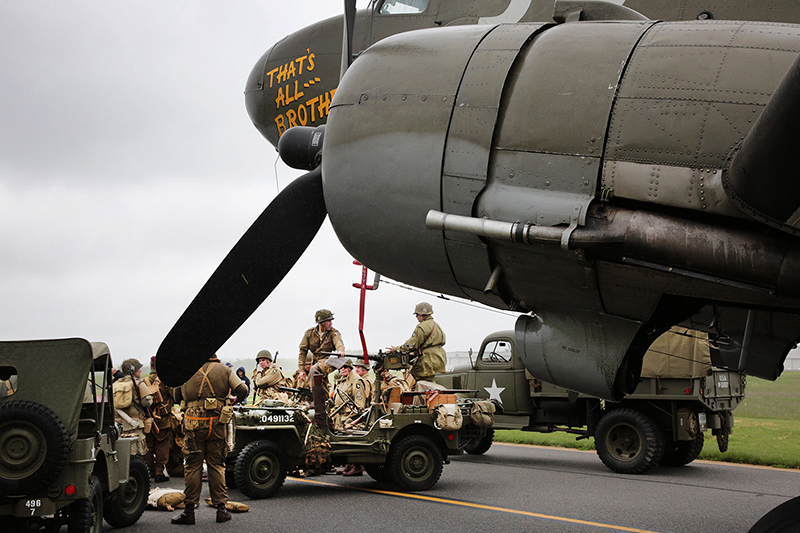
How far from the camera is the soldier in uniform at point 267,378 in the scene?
12.2 m

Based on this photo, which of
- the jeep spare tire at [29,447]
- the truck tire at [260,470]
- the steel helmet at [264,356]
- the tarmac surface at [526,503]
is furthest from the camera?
the steel helmet at [264,356]

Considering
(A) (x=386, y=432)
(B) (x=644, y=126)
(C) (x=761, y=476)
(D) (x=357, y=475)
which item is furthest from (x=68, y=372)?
(C) (x=761, y=476)

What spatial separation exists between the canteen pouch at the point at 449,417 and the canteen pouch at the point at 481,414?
0.86 m

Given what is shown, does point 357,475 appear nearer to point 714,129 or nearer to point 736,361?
point 736,361

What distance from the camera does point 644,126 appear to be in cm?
302

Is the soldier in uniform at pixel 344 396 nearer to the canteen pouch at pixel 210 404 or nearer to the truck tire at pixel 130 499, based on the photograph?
the canteen pouch at pixel 210 404

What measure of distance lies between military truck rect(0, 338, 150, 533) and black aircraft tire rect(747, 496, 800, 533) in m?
5.00

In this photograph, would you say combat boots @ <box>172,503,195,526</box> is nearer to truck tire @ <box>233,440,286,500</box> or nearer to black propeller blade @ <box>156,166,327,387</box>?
truck tire @ <box>233,440,286,500</box>

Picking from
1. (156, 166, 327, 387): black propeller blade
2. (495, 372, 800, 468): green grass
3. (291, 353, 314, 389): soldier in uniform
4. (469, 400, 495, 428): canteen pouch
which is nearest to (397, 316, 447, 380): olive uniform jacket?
(469, 400, 495, 428): canteen pouch

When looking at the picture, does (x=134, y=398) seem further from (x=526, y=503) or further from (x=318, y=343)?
(x=526, y=503)

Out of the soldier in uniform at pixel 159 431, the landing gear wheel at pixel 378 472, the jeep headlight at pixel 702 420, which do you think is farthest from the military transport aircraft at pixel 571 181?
the jeep headlight at pixel 702 420

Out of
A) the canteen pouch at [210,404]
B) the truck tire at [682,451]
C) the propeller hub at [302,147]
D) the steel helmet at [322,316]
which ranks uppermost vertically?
the propeller hub at [302,147]

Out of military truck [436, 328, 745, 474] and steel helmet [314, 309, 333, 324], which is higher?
steel helmet [314, 309, 333, 324]

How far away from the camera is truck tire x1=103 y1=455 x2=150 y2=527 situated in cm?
718
